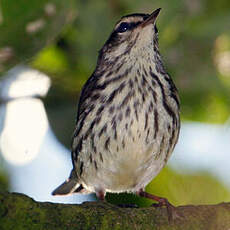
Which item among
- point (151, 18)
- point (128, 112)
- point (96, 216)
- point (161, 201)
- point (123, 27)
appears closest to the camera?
point (96, 216)

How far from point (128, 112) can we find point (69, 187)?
46.4 inches

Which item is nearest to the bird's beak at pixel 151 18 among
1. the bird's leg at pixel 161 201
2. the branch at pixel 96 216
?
the bird's leg at pixel 161 201

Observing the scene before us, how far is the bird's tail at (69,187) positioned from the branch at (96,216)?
208cm

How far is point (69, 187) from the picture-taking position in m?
5.16

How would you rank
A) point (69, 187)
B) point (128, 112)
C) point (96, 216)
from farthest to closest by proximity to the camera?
point (69, 187), point (128, 112), point (96, 216)

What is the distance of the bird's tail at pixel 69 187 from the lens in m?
5.09

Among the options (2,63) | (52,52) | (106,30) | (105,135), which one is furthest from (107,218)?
(52,52)

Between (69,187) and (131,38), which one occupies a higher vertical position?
(131,38)

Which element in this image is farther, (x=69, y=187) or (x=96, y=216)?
(x=69, y=187)

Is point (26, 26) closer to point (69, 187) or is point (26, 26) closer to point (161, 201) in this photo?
point (161, 201)

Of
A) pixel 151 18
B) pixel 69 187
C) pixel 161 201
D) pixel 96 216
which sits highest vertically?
pixel 151 18

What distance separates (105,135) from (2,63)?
50.7 inches

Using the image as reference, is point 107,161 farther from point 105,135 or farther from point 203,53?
point 203,53

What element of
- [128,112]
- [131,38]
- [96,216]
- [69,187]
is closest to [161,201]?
[128,112]
